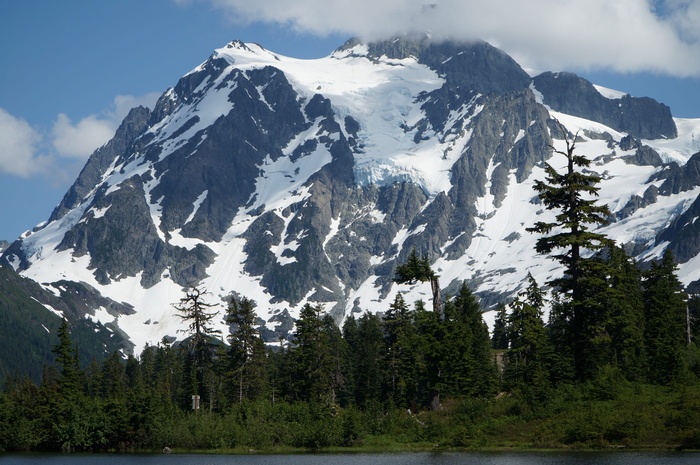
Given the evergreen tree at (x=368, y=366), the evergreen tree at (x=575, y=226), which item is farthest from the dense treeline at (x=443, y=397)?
the evergreen tree at (x=368, y=366)

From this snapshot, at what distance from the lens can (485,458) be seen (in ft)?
172

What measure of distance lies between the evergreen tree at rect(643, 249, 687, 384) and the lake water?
11.7 m

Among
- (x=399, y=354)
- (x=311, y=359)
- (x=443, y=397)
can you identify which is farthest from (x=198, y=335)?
(x=443, y=397)

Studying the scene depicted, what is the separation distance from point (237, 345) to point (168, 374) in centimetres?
6719

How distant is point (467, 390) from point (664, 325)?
19.8 metres

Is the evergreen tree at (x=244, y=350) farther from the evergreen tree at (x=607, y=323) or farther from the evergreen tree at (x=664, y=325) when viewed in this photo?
the evergreen tree at (x=664, y=325)

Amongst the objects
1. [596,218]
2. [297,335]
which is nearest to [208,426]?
[297,335]

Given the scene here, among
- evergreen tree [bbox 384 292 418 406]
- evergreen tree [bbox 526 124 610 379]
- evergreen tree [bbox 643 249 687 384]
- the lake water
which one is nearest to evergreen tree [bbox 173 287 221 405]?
evergreen tree [bbox 384 292 418 406]

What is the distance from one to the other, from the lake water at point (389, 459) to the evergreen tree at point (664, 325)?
1173cm

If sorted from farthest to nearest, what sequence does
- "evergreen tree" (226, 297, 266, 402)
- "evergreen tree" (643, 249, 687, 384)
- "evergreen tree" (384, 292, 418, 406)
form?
"evergreen tree" (384, 292, 418, 406), "evergreen tree" (226, 297, 266, 402), "evergreen tree" (643, 249, 687, 384)

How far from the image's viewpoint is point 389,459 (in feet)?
180

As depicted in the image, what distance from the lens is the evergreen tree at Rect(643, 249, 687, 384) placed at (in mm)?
60625

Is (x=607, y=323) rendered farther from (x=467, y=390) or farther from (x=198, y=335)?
(x=198, y=335)

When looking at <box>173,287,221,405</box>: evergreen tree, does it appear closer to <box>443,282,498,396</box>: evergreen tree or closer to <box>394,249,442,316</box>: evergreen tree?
<box>394,249,442,316</box>: evergreen tree
